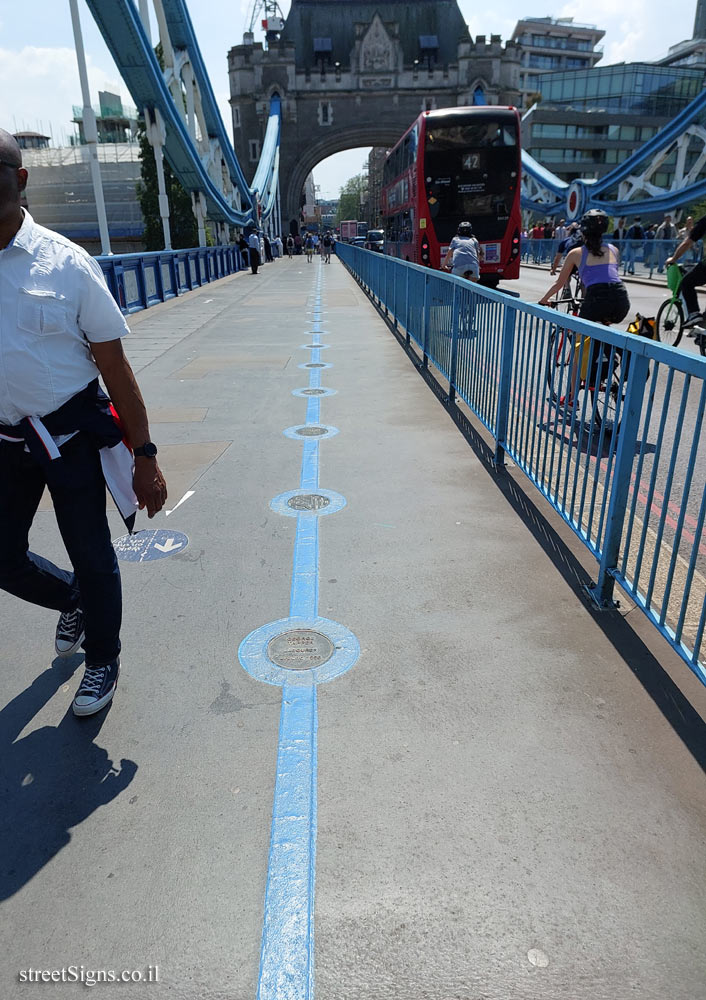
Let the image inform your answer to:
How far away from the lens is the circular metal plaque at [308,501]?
450cm

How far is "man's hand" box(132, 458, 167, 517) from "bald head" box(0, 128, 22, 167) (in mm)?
975

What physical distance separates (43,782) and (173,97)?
32661 mm

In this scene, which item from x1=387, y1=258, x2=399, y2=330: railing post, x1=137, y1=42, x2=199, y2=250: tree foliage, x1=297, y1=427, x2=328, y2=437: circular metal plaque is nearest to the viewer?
x1=297, y1=427, x2=328, y2=437: circular metal plaque

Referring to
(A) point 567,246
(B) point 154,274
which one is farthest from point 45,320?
(A) point 567,246

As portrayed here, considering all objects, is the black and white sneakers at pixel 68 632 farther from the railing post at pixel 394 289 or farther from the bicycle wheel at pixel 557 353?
the railing post at pixel 394 289

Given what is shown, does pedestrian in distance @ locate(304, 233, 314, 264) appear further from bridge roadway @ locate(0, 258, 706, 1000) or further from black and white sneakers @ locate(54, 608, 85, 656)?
black and white sneakers @ locate(54, 608, 85, 656)

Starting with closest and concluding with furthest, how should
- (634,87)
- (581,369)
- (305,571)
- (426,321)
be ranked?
(305,571), (581,369), (426,321), (634,87)

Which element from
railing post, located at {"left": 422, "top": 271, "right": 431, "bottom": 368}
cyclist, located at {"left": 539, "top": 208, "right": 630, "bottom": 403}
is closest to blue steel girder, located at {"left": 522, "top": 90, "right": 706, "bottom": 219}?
A: railing post, located at {"left": 422, "top": 271, "right": 431, "bottom": 368}

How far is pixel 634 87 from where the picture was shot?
257 feet

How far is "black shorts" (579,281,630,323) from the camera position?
6109 mm

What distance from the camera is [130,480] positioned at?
250cm

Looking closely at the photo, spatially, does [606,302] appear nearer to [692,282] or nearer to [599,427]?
[599,427]

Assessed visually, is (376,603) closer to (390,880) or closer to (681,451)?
(390,880)

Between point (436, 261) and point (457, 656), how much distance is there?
14.5 m
